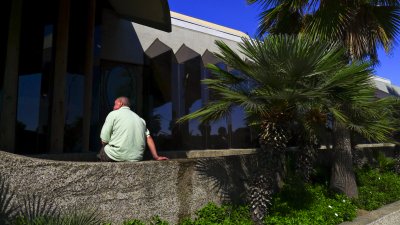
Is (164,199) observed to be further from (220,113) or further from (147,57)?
(147,57)

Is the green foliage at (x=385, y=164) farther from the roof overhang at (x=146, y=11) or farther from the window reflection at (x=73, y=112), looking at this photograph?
the window reflection at (x=73, y=112)

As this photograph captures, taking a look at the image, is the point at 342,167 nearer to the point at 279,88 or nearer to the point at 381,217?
the point at 381,217

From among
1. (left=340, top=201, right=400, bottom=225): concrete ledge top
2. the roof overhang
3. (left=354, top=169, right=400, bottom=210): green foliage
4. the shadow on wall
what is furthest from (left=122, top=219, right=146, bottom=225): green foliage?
the roof overhang

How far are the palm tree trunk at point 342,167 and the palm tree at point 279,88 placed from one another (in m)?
2.89

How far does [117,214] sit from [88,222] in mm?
575

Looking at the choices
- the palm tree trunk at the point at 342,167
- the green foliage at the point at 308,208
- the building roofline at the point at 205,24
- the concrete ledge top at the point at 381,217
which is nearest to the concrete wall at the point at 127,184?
the green foliage at the point at 308,208

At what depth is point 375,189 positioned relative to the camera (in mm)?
10469

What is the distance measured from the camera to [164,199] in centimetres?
542

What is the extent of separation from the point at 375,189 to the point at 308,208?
3.77 meters

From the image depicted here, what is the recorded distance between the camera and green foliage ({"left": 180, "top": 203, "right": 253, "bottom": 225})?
19.3 ft

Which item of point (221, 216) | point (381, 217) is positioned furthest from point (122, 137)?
point (381, 217)

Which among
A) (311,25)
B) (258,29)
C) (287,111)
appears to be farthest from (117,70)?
(287,111)

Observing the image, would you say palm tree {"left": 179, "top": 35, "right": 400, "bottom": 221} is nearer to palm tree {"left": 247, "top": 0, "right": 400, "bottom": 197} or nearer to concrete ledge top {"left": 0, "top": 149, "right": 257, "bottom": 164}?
concrete ledge top {"left": 0, "top": 149, "right": 257, "bottom": 164}

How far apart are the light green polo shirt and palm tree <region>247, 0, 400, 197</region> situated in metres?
5.14
